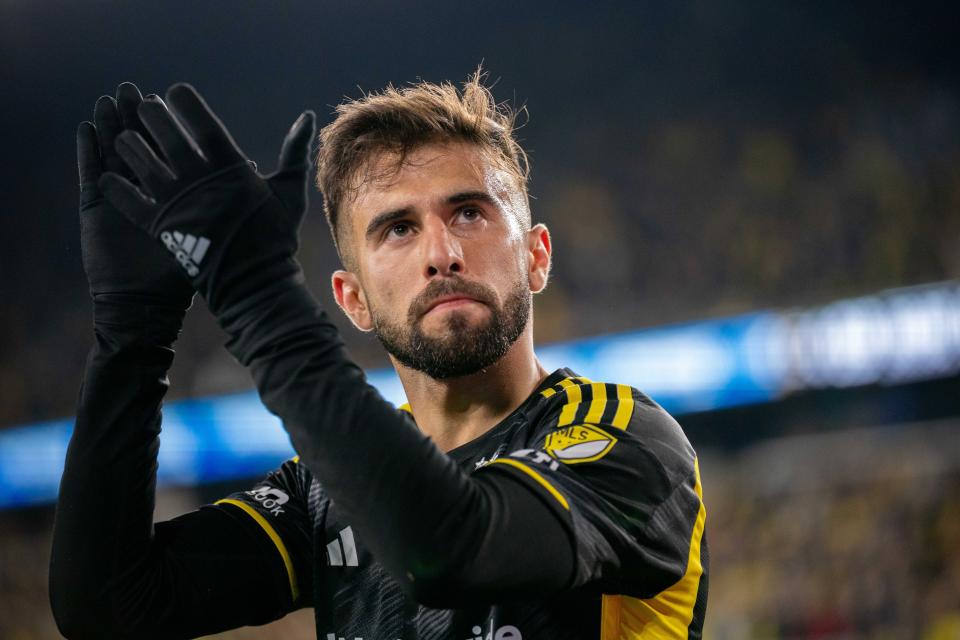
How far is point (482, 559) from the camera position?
142 cm

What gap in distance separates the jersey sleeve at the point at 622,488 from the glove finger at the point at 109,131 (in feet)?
2.92

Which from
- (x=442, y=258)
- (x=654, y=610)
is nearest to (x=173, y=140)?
(x=442, y=258)

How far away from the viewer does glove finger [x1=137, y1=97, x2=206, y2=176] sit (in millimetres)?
1541

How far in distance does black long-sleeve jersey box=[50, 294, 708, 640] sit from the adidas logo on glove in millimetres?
117

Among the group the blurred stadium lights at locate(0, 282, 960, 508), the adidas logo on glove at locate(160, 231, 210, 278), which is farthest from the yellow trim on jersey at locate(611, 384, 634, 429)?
the blurred stadium lights at locate(0, 282, 960, 508)

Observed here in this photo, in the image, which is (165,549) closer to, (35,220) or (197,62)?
(197,62)

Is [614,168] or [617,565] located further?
[614,168]

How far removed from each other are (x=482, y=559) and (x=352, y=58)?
9.85 metres

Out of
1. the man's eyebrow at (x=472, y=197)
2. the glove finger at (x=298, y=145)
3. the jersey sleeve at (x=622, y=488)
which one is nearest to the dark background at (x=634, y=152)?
the man's eyebrow at (x=472, y=197)

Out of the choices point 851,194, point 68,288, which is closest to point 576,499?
point 851,194

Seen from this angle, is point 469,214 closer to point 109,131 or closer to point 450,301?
point 450,301

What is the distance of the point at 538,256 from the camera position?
99.9 inches

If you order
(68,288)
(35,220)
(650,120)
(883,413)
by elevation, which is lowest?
(883,413)

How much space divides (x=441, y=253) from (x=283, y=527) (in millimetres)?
765
